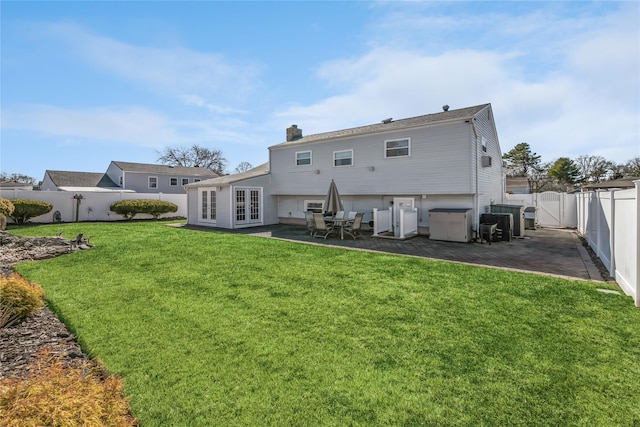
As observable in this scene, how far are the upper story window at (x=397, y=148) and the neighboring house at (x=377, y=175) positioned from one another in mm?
45

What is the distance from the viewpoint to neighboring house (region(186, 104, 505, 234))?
1238cm

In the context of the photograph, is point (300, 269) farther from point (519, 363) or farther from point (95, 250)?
point (95, 250)

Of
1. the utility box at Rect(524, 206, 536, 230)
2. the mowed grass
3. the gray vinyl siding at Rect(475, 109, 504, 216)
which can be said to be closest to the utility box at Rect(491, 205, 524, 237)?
the gray vinyl siding at Rect(475, 109, 504, 216)

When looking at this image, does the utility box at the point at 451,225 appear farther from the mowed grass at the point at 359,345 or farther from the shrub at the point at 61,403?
the shrub at the point at 61,403

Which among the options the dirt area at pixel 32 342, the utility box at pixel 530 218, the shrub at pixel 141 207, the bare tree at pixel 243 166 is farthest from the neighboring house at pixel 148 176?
the utility box at pixel 530 218

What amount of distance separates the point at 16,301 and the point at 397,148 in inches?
517

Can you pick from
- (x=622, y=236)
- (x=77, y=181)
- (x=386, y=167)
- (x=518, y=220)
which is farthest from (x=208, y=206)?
(x=77, y=181)

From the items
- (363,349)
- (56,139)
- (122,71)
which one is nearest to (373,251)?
(363,349)

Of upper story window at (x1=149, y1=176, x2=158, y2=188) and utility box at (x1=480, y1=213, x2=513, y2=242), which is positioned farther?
upper story window at (x1=149, y1=176, x2=158, y2=188)

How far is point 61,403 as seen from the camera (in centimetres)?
200

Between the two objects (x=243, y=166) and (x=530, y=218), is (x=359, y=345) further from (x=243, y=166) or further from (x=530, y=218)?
(x=243, y=166)

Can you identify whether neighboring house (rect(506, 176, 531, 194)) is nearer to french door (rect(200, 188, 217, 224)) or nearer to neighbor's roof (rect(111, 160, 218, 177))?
french door (rect(200, 188, 217, 224))

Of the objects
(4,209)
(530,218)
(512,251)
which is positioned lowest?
(512,251)

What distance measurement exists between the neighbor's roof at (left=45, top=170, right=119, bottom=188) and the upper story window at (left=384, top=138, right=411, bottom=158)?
103 feet
